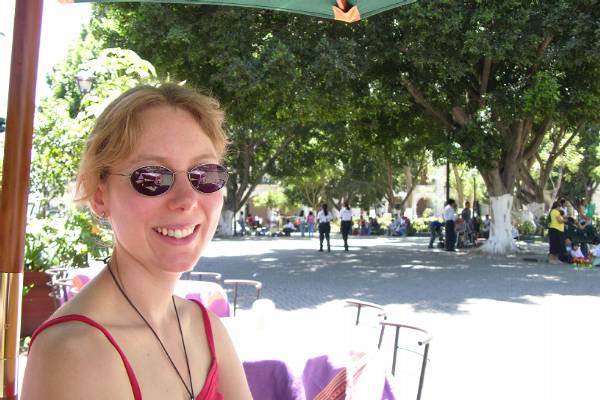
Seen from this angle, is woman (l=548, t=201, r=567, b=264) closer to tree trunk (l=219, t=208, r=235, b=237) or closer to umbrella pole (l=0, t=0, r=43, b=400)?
umbrella pole (l=0, t=0, r=43, b=400)

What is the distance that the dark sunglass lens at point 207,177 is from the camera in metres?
1.50

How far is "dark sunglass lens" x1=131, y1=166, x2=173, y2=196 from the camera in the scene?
1398mm

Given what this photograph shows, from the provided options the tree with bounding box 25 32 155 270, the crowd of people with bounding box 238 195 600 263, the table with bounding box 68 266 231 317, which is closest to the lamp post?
the tree with bounding box 25 32 155 270

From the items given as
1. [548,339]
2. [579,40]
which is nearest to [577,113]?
[579,40]

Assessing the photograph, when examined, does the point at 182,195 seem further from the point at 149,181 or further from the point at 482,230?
the point at 482,230

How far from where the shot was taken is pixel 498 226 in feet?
63.8

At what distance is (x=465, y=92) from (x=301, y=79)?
256 inches

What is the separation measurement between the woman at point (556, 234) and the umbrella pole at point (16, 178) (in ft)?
55.1

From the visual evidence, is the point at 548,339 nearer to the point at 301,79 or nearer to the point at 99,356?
the point at 99,356

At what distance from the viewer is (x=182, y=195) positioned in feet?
4.80

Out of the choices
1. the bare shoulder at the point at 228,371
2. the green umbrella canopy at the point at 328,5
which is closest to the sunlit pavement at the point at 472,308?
the green umbrella canopy at the point at 328,5

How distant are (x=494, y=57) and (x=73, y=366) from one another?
638 inches

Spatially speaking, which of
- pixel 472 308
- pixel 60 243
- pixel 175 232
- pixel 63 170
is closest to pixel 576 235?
pixel 472 308

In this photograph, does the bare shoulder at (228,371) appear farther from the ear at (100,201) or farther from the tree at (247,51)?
the tree at (247,51)
